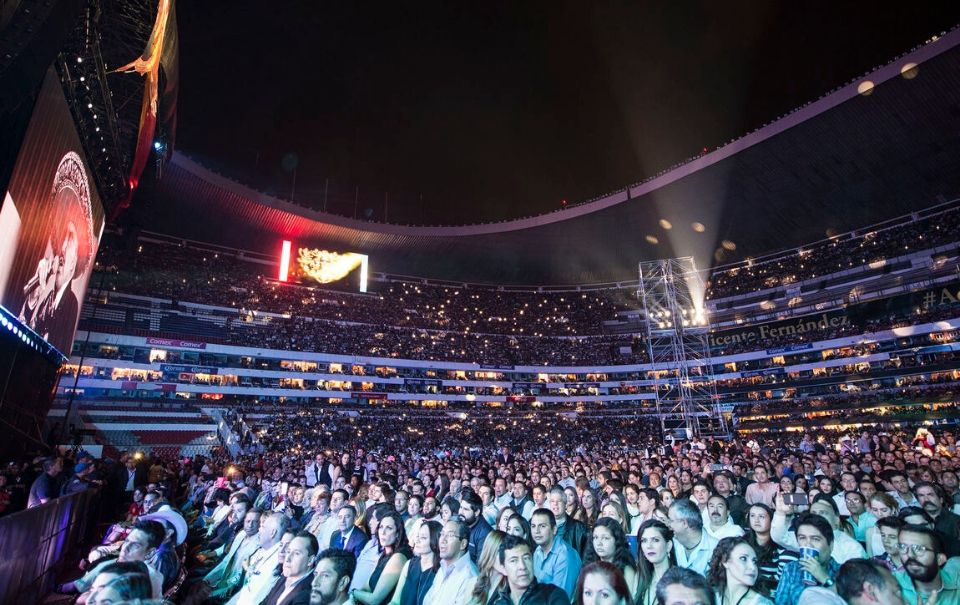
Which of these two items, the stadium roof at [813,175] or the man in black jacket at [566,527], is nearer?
the man in black jacket at [566,527]

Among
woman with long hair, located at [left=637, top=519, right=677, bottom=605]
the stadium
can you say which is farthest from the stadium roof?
woman with long hair, located at [left=637, top=519, right=677, bottom=605]

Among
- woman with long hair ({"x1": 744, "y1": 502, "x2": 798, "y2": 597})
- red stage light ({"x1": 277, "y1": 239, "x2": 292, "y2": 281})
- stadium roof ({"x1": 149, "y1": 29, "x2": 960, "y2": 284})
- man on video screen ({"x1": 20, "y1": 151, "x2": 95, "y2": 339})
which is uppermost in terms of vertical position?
stadium roof ({"x1": 149, "y1": 29, "x2": 960, "y2": 284})

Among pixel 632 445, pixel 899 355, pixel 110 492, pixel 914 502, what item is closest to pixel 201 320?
pixel 110 492

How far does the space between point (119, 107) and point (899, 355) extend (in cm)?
5216

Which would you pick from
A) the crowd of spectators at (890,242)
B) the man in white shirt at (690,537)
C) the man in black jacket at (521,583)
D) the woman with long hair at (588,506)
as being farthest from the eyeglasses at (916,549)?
the crowd of spectators at (890,242)

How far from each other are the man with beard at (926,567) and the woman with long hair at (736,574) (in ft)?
4.22

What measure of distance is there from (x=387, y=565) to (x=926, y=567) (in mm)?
4400

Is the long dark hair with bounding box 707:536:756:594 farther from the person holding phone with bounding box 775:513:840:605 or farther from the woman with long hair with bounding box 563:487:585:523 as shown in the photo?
the woman with long hair with bounding box 563:487:585:523

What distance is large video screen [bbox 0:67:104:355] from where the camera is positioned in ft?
32.3

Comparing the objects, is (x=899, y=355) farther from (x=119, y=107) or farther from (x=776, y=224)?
(x=119, y=107)

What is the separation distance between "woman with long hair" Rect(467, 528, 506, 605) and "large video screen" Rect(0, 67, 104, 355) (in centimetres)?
1084

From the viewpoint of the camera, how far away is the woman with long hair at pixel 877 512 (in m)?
5.39

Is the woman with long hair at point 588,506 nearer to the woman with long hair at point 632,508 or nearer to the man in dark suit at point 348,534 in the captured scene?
the woman with long hair at point 632,508

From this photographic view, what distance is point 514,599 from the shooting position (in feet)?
11.8
